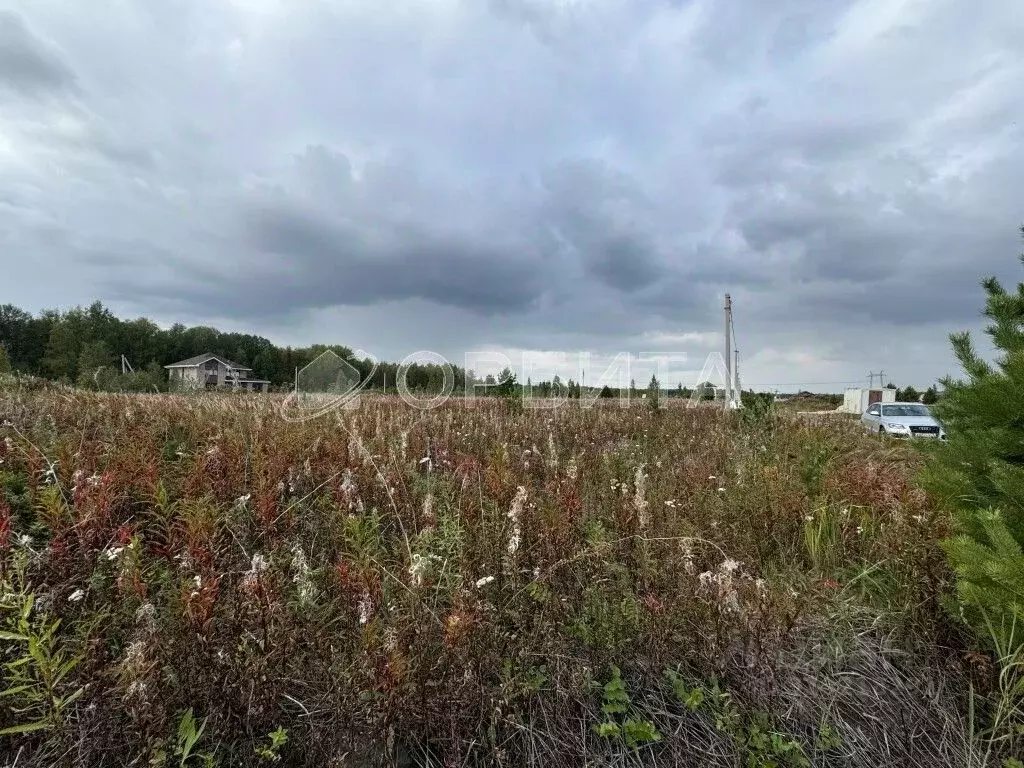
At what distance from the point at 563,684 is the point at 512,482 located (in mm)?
1259

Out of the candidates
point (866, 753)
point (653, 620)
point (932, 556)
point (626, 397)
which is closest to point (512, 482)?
point (653, 620)

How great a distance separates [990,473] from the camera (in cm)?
225

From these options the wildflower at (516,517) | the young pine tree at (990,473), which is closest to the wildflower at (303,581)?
the wildflower at (516,517)

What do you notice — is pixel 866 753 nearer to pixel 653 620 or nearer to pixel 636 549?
pixel 653 620

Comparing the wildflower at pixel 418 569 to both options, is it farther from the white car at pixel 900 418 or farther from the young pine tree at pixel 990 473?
the white car at pixel 900 418

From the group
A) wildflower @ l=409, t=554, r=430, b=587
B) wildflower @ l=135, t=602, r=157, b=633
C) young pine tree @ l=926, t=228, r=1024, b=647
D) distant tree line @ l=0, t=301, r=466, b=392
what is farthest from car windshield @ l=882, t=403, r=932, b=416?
distant tree line @ l=0, t=301, r=466, b=392

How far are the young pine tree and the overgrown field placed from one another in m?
0.31

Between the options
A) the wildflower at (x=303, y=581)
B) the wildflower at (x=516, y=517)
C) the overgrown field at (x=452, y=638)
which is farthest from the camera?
the wildflower at (x=516, y=517)

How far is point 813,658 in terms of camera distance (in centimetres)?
223

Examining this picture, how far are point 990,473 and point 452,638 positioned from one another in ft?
7.68

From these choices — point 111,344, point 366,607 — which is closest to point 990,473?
point 366,607

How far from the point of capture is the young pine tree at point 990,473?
1.97m

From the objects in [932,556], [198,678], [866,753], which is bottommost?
[866,753]

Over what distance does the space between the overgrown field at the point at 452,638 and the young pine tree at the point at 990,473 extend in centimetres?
31
